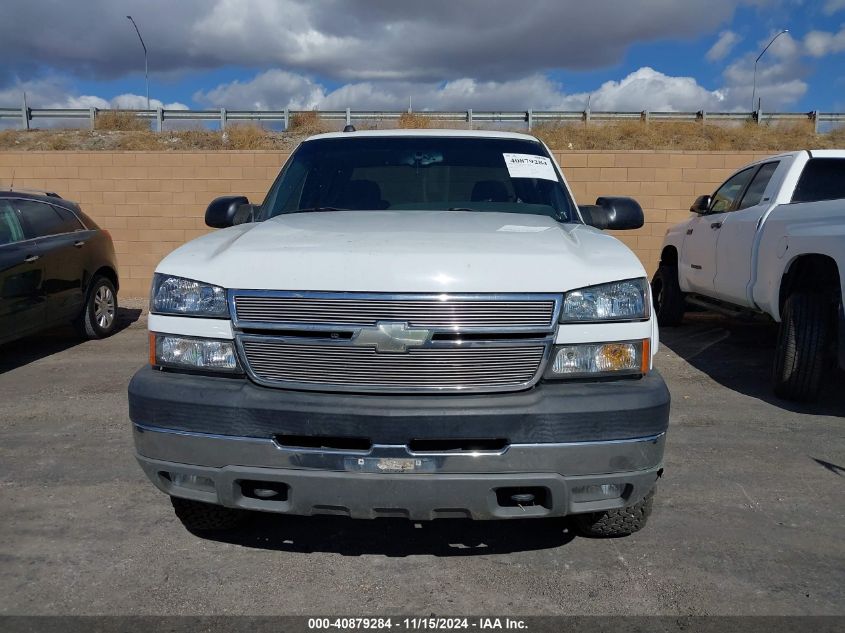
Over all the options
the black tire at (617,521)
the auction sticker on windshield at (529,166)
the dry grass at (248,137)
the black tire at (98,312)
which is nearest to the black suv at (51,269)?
the black tire at (98,312)

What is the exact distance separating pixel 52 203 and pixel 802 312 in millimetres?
7139

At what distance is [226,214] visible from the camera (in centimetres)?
430

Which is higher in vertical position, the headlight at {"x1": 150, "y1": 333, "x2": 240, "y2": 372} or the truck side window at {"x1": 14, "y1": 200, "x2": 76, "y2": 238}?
the truck side window at {"x1": 14, "y1": 200, "x2": 76, "y2": 238}

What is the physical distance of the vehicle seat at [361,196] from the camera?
4098 millimetres

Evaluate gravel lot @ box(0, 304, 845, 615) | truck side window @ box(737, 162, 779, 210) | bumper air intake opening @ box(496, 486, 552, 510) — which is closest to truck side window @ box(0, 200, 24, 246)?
gravel lot @ box(0, 304, 845, 615)

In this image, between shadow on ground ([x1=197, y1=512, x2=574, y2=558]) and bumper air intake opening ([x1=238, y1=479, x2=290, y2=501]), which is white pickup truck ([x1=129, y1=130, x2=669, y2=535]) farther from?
shadow on ground ([x1=197, y1=512, x2=574, y2=558])

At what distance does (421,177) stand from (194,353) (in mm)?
1976

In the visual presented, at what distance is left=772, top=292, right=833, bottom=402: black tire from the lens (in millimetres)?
5391

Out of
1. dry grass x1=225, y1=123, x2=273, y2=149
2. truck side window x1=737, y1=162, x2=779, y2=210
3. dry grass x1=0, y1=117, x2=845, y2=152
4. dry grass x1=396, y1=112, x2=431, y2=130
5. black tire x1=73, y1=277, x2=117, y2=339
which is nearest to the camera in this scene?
truck side window x1=737, y1=162, x2=779, y2=210

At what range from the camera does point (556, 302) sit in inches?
108

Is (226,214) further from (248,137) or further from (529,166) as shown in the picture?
(248,137)

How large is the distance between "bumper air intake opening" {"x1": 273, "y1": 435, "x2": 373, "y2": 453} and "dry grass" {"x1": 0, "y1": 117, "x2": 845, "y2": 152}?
62.2ft

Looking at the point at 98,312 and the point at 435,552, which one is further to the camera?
the point at 98,312

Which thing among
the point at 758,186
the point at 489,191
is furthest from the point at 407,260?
the point at 758,186
